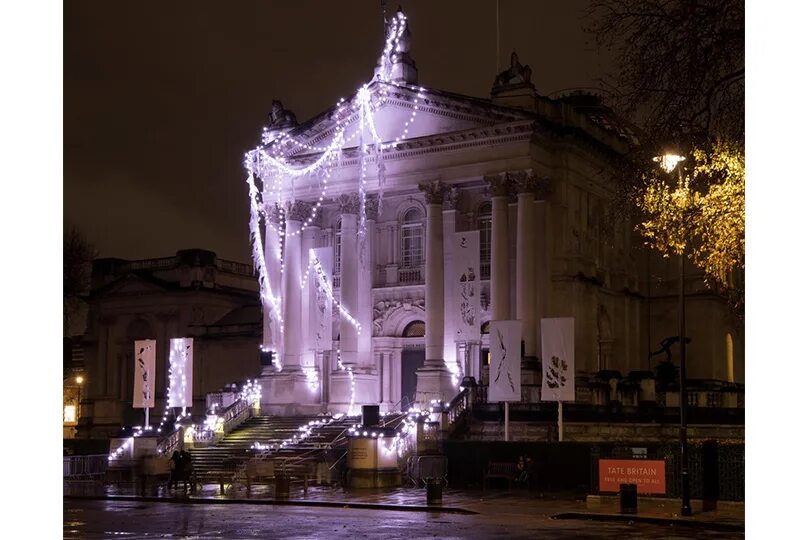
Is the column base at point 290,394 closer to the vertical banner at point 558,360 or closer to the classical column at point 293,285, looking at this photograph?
the classical column at point 293,285

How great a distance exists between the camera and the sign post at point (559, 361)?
3456cm

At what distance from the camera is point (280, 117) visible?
49281mm

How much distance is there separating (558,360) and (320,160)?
49.7 feet

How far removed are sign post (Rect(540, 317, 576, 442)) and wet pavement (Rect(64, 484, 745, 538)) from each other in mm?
3829

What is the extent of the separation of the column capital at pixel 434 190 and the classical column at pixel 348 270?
9.70 ft

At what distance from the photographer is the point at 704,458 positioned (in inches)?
1014

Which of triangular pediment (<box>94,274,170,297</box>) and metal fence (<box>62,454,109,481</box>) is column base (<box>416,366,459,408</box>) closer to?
metal fence (<box>62,454,109,481</box>)

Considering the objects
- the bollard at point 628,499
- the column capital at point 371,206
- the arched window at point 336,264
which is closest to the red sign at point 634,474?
the bollard at point 628,499

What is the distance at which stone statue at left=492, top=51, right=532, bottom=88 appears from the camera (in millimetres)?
42812

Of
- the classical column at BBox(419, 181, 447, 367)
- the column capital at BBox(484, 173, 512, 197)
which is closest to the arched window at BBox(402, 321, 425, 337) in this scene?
the classical column at BBox(419, 181, 447, 367)
